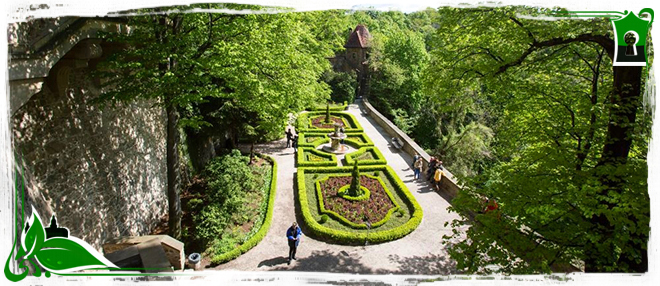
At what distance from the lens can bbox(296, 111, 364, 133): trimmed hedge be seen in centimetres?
2264

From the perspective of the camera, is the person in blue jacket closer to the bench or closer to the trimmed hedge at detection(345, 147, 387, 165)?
the trimmed hedge at detection(345, 147, 387, 165)

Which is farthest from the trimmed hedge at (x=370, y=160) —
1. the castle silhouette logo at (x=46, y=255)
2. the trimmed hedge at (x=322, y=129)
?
the castle silhouette logo at (x=46, y=255)

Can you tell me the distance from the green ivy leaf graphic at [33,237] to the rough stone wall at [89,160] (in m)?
0.91

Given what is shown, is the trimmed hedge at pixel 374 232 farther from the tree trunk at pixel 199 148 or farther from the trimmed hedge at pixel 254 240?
the tree trunk at pixel 199 148

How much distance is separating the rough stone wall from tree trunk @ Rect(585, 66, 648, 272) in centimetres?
657

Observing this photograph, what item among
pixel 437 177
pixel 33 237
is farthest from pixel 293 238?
pixel 437 177

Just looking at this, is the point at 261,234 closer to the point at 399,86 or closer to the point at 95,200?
the point at 95,200

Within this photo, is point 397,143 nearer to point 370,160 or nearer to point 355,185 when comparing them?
point 370,160

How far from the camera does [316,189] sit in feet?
44.1

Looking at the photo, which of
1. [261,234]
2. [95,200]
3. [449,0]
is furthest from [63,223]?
[449,0]

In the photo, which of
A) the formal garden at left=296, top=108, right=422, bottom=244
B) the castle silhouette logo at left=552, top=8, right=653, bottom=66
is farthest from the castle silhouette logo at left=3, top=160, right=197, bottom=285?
the formal garden at left=296, top=108, right=422, bottom=244

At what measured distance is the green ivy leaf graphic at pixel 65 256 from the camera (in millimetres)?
3107

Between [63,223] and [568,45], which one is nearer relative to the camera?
[568,45]

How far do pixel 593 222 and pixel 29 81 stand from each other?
734cm
